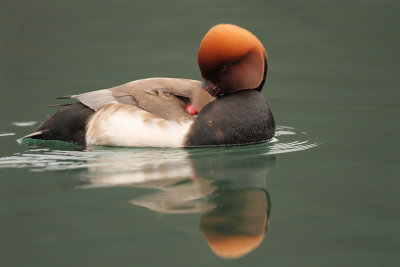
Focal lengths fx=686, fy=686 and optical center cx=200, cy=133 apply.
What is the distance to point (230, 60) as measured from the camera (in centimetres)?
554

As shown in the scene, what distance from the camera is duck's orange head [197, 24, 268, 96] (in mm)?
5445

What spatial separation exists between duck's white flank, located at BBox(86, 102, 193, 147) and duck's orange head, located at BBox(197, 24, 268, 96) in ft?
1.56

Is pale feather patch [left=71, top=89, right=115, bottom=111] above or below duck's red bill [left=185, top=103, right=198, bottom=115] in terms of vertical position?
above

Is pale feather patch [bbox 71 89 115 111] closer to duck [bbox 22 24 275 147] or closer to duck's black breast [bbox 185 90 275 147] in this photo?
duck [bbox 22 24 275 147]

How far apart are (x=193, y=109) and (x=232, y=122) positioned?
1.10 feet

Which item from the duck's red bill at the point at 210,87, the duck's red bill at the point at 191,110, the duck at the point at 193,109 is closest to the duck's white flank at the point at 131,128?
the duck at the point at 193,109

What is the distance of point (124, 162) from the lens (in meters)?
4.96

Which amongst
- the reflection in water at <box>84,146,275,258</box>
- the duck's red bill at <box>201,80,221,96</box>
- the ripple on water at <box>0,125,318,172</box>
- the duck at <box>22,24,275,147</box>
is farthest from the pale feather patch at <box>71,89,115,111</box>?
the duck's red bill at <box>201,80,221,96</box>

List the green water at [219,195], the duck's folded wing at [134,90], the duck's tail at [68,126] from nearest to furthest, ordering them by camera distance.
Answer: the green water at [219,195] → the duck's folded wing at [134,90] → the duck's tail at [68,126]

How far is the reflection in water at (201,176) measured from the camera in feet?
11.4

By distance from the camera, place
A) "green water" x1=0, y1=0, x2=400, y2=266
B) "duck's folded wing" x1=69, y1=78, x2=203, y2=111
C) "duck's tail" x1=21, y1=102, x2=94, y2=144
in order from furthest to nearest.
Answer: "duck's tail" x1=21, y1=102, x2=94, y2=144, "duck's folded wing" x1=69, y1=78, x2=203, y2=111, "green water" x1=0, y1=0, x2=400, y2=266

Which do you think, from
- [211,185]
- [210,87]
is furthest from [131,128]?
[211,185]

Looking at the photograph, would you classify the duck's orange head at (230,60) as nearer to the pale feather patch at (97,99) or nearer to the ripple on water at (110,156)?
the ripple on water at (110,156)

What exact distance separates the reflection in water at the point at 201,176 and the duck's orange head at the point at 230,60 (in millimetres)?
563
